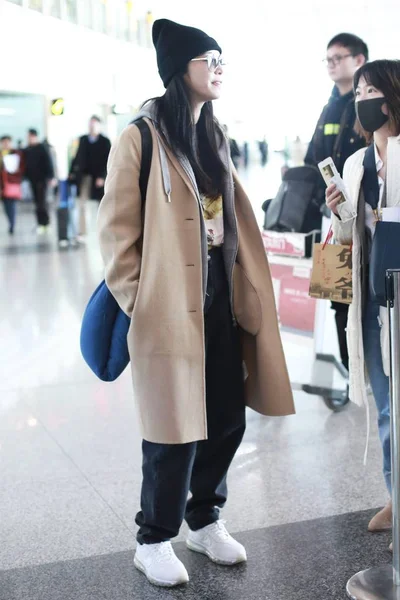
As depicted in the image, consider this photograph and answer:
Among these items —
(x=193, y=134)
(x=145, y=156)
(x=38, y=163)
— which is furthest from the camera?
(x=38, y=163)

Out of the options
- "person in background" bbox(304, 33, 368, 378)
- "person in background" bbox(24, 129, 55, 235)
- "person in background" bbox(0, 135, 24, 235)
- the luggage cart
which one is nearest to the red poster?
the luggage cart

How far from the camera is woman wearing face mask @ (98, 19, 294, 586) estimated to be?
98.7 inches

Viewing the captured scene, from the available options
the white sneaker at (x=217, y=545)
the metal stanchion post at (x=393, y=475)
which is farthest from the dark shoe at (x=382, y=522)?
the white sneaker at (x=217, y=545)

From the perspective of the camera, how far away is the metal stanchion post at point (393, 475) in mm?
2463

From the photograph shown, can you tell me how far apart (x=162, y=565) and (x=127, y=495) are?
0.81 meters

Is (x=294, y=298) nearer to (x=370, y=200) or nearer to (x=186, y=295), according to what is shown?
(x=370, y=200)

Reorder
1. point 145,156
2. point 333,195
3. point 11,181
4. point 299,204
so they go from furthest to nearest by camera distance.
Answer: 1. point 11,181
2. point 299,204
3. point 333,195
4. point 145,156

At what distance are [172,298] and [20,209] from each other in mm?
20426

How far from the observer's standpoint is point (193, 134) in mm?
2629

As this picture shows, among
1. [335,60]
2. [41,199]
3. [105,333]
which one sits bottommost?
[41,199]

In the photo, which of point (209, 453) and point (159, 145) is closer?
point (159, 145)

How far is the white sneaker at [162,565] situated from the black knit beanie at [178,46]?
1.54 m

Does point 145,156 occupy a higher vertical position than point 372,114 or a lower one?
lower

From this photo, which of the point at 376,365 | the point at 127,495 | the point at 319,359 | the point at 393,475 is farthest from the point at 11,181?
the point at 393,475
